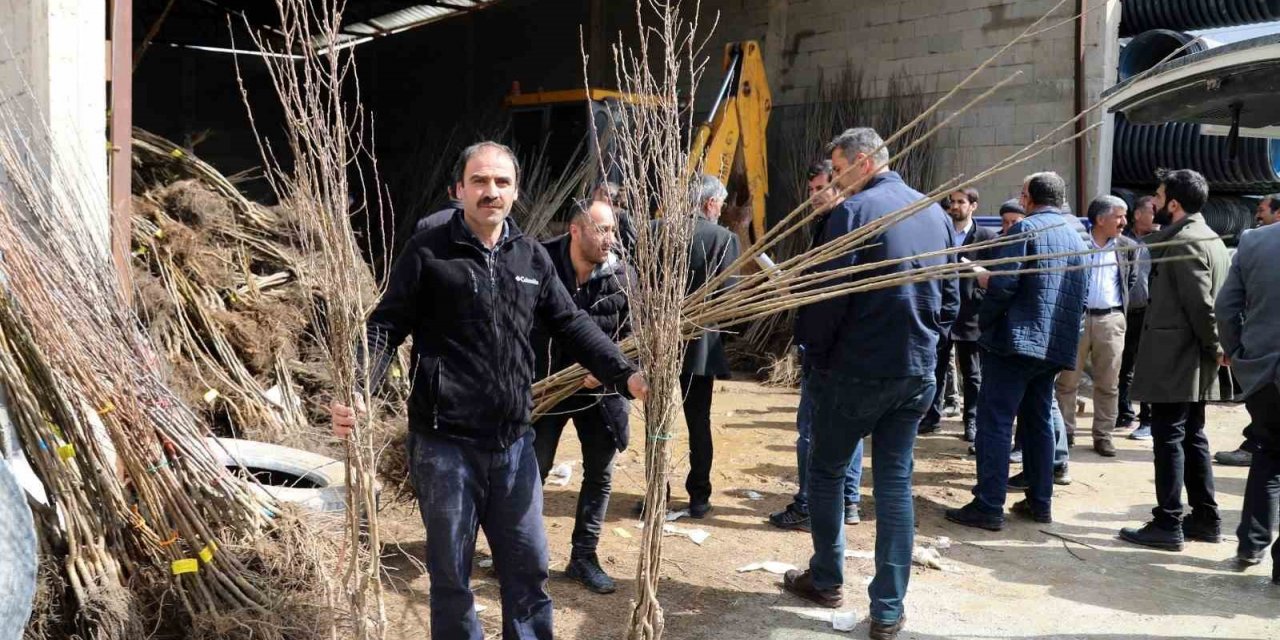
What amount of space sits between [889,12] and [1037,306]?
22.1ft

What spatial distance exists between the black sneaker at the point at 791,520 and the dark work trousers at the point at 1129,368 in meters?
3.24

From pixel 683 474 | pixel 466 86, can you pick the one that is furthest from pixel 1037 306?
pixel 466 86

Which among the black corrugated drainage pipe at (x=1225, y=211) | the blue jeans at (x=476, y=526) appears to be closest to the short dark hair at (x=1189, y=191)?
the blue jeans at (x=476, y=526)

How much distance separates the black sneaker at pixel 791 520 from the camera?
15.9 feet

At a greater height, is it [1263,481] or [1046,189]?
[1046,189]

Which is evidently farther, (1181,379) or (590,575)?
(1181,379)

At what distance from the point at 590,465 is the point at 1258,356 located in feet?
8.86

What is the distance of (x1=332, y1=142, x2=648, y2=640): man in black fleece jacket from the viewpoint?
2.78 m

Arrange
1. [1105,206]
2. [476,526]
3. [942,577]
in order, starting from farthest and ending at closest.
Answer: [1105,206] < [942,577] < [476,526]

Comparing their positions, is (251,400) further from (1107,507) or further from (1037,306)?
(1107,507)

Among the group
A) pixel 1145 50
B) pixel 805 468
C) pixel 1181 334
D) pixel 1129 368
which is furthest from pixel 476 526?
pixel 1145 50

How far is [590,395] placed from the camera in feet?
12.9

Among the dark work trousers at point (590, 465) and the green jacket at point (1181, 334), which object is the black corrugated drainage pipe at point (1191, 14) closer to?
the green jacket at point (1181, 334)

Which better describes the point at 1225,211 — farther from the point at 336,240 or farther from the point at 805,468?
the point at 336,240
